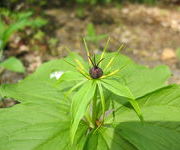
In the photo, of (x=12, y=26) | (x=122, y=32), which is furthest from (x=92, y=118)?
(x=122, y=32)

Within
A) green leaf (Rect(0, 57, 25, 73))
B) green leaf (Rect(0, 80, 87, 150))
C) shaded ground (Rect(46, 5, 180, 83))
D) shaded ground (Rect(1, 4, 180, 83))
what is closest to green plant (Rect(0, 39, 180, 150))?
green leaf (Rect(0, 80, 87, 150))

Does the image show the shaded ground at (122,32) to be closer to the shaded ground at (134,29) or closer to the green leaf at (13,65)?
the shaded ground at (134,29)

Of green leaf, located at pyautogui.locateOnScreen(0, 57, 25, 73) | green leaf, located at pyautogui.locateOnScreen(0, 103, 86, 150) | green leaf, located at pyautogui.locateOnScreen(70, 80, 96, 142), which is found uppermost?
green leaf, located at pyautogui.locateOnScreen(0, 57, 25, 73)

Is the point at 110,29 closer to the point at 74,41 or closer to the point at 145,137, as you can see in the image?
the point at 74,41

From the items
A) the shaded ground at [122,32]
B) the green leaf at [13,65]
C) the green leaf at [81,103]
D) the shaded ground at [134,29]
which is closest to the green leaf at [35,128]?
the green leaf at [81,103]

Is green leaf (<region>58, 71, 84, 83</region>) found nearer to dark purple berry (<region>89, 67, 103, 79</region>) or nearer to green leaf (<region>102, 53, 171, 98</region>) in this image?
dark purple berry (<region>89, 67, 103, 79</region>)

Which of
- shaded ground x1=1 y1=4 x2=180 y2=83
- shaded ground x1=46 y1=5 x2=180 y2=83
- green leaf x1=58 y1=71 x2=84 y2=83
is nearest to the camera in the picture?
green leaf x1=58 y1=71 x2=84 y2=83
